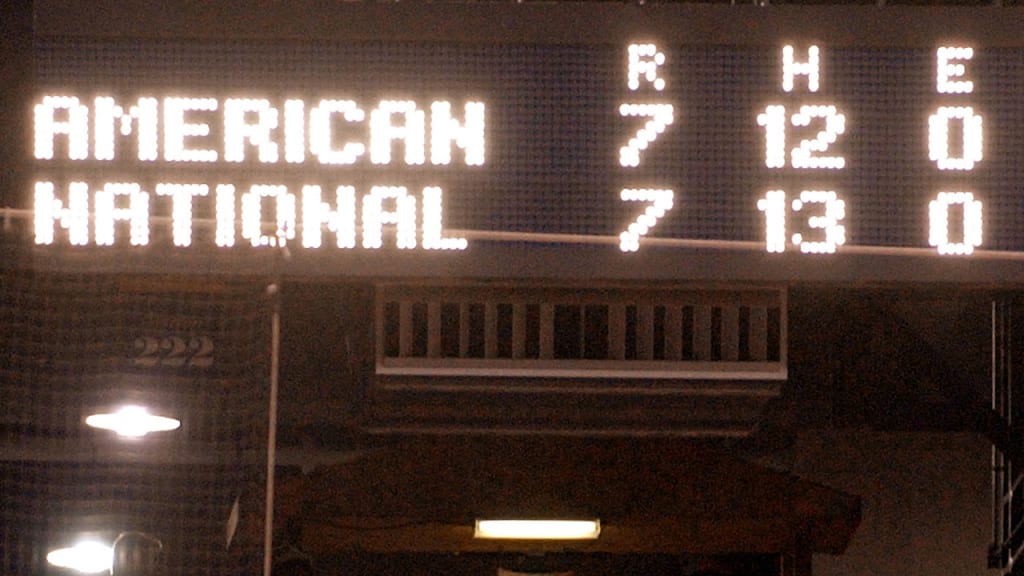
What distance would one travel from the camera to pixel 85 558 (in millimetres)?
3826

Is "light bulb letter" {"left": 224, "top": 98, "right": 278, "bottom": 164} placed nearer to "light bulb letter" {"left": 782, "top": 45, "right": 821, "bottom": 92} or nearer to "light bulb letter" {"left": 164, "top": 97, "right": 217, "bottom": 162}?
"light bulb letter" {"left": 164, "top": 97, "right": 217, "bottom": 162}

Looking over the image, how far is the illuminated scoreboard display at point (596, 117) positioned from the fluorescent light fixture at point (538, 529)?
2026 millimetres

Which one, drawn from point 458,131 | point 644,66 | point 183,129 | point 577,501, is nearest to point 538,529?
A: point 577,501

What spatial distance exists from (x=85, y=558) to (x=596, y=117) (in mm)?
1851

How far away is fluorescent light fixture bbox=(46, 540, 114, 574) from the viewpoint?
3.81 m

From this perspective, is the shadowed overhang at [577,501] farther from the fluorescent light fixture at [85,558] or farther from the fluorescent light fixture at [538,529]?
the fluorescent light fixture at [85,558]

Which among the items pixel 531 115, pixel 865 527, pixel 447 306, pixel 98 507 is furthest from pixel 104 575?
pixel 865 527

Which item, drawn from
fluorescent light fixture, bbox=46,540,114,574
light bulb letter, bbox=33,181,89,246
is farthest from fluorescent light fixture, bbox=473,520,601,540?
light bulb letter, bbox=33,181,89,246

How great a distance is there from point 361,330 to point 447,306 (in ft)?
2.77

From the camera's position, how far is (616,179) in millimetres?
4031

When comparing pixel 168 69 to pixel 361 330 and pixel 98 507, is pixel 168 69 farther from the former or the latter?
pixel 361 330

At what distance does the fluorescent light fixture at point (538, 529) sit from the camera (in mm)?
5738

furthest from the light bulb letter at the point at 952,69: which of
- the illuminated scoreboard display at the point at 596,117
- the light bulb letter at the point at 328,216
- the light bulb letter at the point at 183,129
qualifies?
the light bulb letter at the point at 183,129

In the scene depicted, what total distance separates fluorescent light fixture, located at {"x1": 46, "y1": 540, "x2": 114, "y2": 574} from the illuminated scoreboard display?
919 mm
